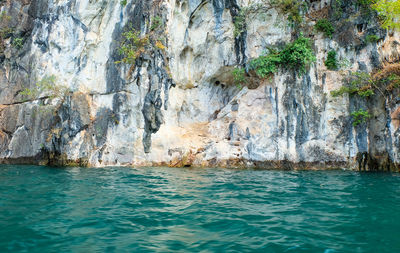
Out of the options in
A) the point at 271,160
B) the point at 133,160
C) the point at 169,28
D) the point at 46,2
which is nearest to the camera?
the point at 271,160

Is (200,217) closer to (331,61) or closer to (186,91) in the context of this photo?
(331,61)

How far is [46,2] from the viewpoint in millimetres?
17578

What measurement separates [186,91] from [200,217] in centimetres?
1267

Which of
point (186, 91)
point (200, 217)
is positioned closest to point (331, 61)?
point (186, 91)

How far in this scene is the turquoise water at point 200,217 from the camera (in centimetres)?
379

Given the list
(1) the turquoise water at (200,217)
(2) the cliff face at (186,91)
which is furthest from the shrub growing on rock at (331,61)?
(1) the turquoise water at (200,217)

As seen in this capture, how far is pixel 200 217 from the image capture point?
5004 millimetres

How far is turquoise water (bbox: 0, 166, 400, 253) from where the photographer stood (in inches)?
149

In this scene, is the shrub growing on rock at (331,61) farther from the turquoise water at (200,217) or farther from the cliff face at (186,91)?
the turquoise water at (200,217)

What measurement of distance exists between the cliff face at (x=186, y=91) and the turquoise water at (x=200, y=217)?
5.33 meters

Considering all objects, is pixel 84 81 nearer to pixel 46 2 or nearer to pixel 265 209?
pixel 46 2

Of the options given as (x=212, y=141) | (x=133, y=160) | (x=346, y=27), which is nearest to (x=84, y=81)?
(x=133, y=160)

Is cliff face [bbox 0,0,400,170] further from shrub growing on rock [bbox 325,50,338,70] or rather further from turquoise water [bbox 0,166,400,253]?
turquoise water [bbox 0,166,400,253]

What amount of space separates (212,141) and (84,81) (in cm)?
814
